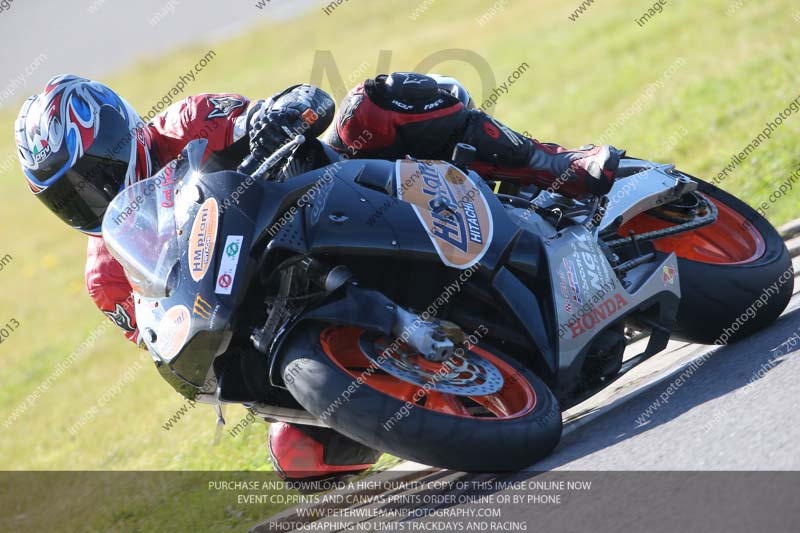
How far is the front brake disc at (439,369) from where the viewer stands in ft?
13.6

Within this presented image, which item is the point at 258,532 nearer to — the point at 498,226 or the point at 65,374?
the point at 498,226

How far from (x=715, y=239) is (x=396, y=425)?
8.41 ft

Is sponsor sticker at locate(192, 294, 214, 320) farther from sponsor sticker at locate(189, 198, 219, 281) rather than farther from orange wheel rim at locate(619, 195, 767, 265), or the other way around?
orange wheel rim at locate(619, 195, 767, 265)

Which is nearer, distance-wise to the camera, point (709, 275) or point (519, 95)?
point (709, 275)

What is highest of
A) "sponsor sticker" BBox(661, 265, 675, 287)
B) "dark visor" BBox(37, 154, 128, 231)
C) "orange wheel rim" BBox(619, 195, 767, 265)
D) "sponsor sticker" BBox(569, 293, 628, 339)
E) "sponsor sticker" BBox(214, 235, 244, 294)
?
"sponsor sticker" BBox(214, 235, 244, 294)

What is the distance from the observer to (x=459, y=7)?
26.2 metres

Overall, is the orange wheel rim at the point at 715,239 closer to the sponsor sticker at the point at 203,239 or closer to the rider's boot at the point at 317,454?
the rider's boot at the point at 317,454

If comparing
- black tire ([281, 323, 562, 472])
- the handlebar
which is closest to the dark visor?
the handlebar

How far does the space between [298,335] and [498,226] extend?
1007mm

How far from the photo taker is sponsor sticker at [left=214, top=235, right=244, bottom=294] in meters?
4.00

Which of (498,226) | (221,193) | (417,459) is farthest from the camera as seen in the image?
(498,226)

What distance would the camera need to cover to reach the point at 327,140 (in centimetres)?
537

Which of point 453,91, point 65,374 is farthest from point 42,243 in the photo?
point 453,91

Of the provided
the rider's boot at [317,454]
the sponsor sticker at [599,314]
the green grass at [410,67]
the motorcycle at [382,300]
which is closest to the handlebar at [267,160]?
the motorcycle at [382,300]
